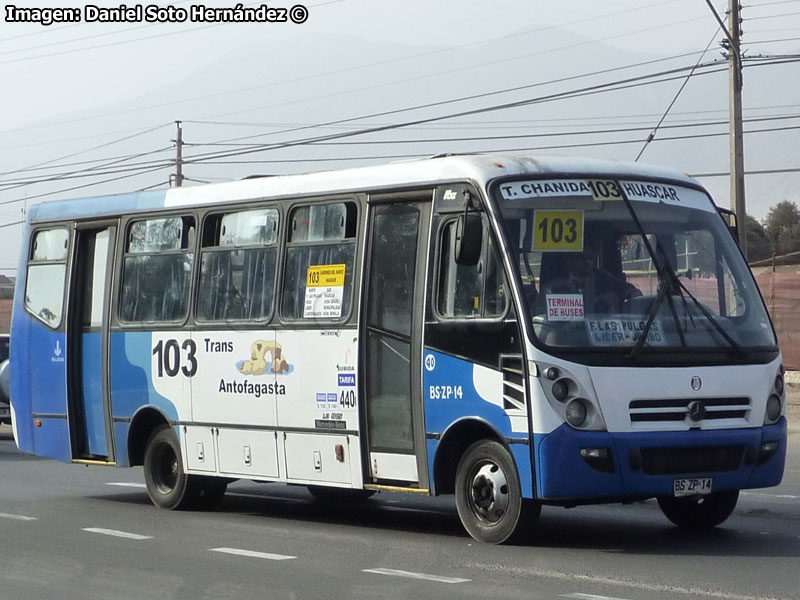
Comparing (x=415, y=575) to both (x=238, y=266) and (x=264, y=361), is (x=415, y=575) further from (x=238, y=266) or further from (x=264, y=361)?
(x=238, y=266)

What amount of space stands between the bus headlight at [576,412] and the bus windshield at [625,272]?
38 centimetres

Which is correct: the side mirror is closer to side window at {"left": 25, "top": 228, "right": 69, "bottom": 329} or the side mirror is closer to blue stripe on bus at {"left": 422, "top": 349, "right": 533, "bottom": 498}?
blue stripe on bus at {"left": 422, "top": 349, "right": 533, "bottom": 498}

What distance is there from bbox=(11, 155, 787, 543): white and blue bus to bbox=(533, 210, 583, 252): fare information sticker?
1cm

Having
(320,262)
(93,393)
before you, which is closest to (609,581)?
(320,262)

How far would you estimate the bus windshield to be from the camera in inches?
415

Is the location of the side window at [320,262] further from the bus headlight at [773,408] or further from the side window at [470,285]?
the bus headlight at [773,408]

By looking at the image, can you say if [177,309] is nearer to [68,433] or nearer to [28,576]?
[68,433]

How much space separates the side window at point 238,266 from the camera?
13.0 m

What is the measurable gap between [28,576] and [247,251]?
424 cm

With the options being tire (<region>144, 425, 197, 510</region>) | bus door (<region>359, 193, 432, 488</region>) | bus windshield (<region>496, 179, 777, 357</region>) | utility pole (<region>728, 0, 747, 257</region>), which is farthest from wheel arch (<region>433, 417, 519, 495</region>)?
utility pole (<region>728, 0, 747, 257</region>)

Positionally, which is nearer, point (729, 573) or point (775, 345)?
point (729, 573)

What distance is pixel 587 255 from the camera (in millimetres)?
10797

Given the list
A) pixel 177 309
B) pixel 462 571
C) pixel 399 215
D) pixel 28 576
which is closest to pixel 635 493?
pixel 462 571

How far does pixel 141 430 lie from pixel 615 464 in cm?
574
